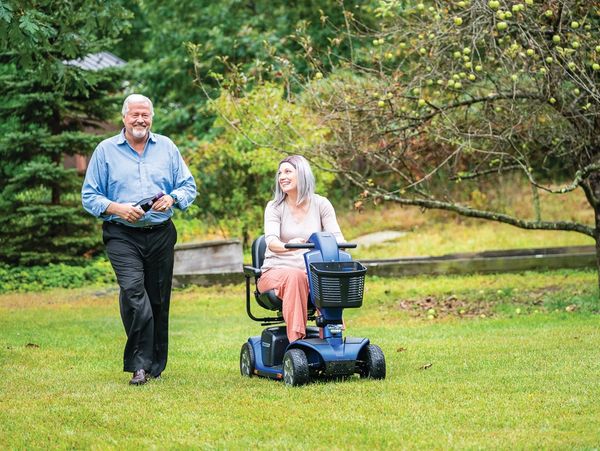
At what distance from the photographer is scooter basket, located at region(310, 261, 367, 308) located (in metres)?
6.76

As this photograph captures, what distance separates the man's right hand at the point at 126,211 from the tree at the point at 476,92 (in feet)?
12.9

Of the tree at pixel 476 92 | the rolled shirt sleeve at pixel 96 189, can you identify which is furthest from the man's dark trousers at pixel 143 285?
the tree at pixel 476 92

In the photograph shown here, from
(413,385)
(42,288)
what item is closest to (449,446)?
(413,385)

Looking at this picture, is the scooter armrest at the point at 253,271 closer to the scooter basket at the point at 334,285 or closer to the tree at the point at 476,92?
the scooter basket at the point at 334,285

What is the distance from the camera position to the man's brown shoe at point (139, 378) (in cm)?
703

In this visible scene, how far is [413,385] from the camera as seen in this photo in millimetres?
6617

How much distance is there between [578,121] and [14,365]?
20.4ft

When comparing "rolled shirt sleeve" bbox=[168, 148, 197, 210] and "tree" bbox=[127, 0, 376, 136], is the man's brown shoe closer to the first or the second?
"rolled shirt sleeve" bbox=[168, 148, 197, 210]

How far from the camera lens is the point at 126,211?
698 cm

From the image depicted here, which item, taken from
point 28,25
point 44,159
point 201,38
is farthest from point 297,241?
point 201,38

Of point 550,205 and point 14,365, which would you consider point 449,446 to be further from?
point 550,205

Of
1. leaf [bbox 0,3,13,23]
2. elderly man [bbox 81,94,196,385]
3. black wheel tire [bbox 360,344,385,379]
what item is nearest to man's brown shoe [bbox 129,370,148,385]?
elderly man [bbox 81,94,196,385]

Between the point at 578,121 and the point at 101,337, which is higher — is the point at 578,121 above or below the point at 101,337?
above

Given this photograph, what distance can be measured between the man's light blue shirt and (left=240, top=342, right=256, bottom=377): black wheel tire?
3.58ft
